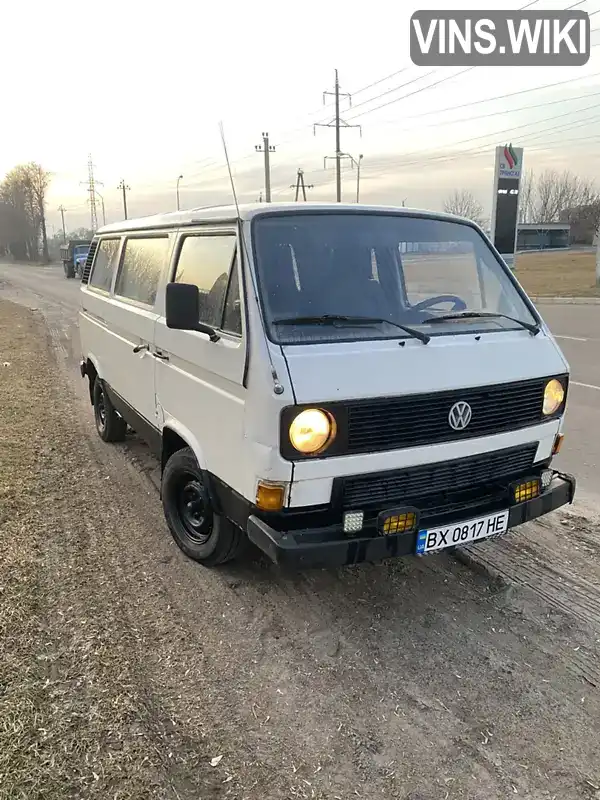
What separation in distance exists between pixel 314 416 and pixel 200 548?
1500mm

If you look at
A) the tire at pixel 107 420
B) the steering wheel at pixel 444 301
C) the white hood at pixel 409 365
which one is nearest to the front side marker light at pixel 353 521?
the white hood at pixel 409 365

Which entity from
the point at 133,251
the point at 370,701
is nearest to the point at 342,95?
the point at 133,251

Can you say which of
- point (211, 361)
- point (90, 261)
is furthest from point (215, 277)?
point (90, 261)

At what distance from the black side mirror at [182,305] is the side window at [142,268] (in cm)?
117

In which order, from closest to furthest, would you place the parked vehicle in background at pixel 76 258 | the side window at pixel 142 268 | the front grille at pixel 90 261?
1. the side window at pixel 142 268
2. the front grille at pixel 90 261
3. the parked vehicle in background at pixel 76 258

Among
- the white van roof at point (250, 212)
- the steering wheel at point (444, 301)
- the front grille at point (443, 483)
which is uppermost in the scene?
the white van roof at point (250, 212)

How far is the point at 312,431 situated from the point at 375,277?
120cm

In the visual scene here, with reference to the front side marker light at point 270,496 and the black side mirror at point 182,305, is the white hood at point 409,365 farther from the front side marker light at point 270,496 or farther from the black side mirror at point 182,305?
the black side mirror at point 182,305

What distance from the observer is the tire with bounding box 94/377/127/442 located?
6.34m

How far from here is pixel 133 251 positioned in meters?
5.24

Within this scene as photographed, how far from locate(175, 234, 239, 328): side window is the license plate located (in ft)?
5.21

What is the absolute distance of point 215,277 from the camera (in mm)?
3662

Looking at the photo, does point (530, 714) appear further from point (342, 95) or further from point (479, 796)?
point (342, 95)

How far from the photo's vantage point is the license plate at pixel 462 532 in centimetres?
316
